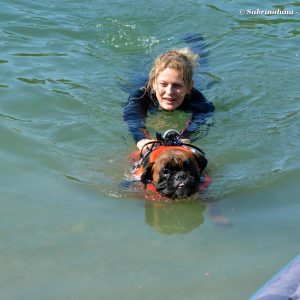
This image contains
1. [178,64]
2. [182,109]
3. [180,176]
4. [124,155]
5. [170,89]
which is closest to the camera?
[180,176]

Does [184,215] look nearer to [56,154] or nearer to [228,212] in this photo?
[228,212]

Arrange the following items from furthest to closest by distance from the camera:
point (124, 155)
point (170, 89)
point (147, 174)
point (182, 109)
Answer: point (182, 109), point (170, 89), point (124, 155), point (147, 174)

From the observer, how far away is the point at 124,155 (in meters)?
6.32

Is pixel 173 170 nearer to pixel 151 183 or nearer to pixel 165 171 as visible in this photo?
pixel 165 171

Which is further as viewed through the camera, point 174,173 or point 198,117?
point 198,117

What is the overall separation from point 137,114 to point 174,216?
202 cm

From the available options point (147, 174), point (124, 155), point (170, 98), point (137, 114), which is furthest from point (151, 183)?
point (170, 98)

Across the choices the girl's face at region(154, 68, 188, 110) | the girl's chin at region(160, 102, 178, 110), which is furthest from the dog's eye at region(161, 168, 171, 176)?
the girl's chin at region(160, 102, 178, 110)

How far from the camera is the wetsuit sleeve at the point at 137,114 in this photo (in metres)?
6.32

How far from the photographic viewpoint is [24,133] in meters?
6.51

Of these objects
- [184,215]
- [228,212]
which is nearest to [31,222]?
[184,215]

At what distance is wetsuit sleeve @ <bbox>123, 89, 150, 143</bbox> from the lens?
249 inches

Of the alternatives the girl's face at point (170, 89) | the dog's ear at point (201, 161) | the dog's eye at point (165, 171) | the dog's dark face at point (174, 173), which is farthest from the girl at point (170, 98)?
the dog's eye at point (165, 171)

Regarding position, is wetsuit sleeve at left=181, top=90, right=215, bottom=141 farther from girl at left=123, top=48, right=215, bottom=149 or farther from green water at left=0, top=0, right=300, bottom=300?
green water at left=0, top=0, right=300, bottom=300
